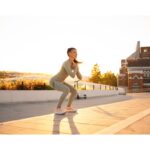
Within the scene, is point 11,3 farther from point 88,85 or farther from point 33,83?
point 88,85

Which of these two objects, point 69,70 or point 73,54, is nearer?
point 69,70

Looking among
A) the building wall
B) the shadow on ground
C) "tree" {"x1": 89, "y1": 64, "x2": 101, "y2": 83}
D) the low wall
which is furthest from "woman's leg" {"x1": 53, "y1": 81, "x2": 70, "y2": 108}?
the building wall

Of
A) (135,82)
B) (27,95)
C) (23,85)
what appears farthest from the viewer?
(135,82)

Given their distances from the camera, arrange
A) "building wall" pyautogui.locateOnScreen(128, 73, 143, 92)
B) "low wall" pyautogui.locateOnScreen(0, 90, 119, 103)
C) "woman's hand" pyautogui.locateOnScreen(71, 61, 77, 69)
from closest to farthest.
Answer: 1. "woman's hand" pyautogui.locateOnScreen(71, 61, 77, 69)
2. "low wall" pyautogui.locateOnScreen(0, 90, 119, 103)
3. "building wall" pyautogui.locateOnScreen(128, 73, 143, 92)

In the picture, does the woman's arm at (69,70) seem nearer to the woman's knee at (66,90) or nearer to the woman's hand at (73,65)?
the woman's hand at (73,65)

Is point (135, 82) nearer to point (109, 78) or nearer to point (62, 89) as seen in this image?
point (109, 78)

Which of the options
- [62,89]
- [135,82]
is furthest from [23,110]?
[135,82]

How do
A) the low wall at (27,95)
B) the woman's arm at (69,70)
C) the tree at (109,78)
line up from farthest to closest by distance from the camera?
the tree at (109,78) → the low wall at (27,95) → the woman's arm at (69,70)

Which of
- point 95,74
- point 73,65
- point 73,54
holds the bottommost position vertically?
point 73,65

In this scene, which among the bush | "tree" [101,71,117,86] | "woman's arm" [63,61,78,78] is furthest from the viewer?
"tree" [101,71,117,86]

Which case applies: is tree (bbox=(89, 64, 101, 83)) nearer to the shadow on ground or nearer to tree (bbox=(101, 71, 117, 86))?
tree (bbox=(101, 71, 117, 86))

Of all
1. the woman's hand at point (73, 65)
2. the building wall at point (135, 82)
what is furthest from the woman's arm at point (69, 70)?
the building wall at point (135, 82)
